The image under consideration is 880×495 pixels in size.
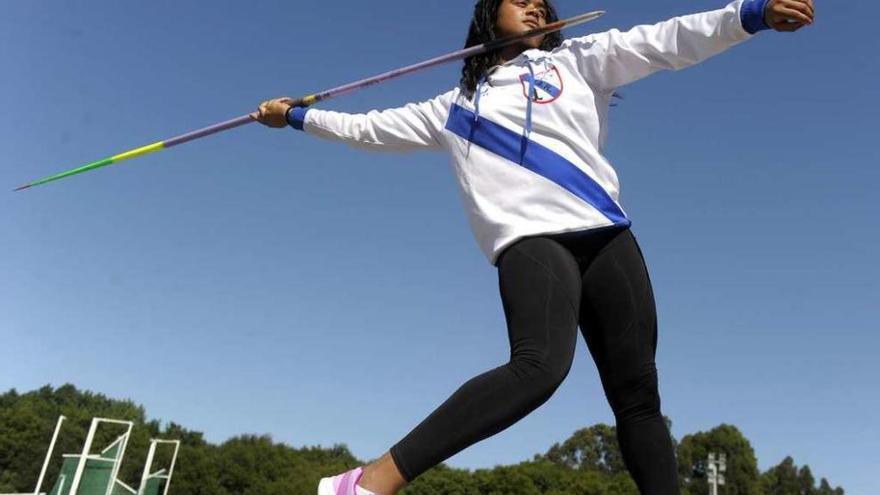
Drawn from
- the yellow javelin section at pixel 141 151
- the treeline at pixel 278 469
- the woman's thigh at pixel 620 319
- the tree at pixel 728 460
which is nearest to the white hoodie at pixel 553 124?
the woman's thigh at pixel 620 319

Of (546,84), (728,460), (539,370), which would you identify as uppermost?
(728,460)

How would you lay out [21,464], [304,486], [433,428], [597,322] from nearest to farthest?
[433,428], [597,322], [304,486], [21,464]

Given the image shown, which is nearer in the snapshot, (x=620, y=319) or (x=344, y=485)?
(x=344, y=485)

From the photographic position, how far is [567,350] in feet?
7.28

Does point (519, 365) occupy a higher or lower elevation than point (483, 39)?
lower

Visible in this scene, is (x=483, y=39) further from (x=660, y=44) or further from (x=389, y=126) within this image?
(x=660, y=44)

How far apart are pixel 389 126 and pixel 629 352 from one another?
120 centimetres

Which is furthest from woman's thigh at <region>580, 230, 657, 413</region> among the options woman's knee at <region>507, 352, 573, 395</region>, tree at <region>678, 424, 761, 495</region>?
tree at <region>678, 424, 761, 495</region>

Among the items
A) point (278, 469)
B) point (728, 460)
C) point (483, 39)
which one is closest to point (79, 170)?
point (483, 39)

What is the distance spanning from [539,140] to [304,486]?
49.4 meters

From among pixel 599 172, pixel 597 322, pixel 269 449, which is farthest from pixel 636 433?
pixel 269 449

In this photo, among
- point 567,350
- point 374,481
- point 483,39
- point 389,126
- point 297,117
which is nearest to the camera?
point 374,481

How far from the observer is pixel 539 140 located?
2.51 metres

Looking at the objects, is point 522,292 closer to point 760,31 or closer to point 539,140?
point 539,140
